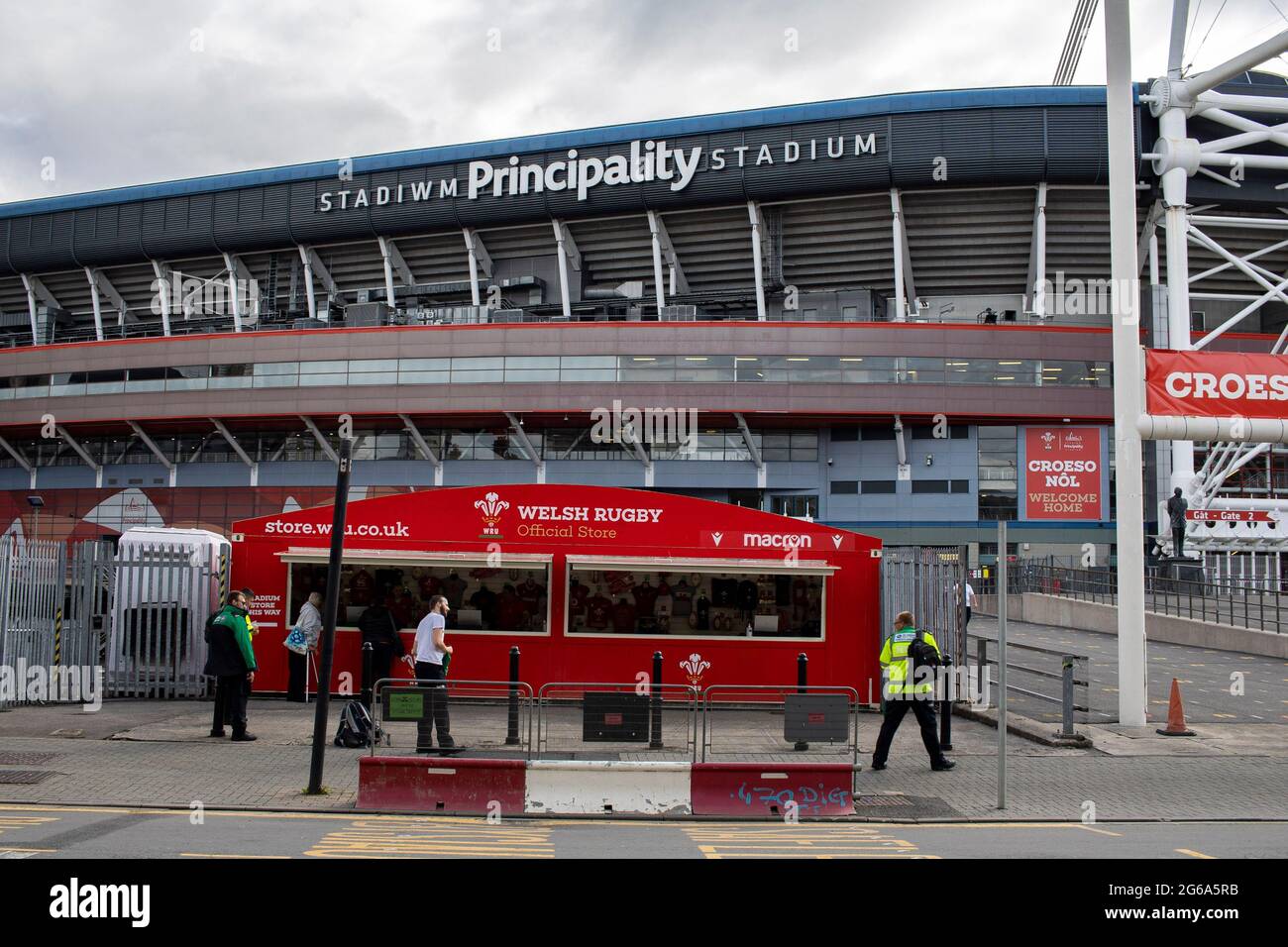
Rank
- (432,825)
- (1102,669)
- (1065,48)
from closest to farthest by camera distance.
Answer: (432,825)
(1102,669)
(1065,48)

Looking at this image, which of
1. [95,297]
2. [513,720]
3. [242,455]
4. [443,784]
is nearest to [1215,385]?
[513,720]

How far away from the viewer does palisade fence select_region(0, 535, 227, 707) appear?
1667 cm

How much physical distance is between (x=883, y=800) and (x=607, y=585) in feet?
24.8

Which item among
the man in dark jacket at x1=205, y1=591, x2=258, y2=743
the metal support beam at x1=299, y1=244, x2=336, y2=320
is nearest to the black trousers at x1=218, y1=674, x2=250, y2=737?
the man in dark jacket at x1=205, y1=591, x2=258, y2=743

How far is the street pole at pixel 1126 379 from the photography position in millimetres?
15469

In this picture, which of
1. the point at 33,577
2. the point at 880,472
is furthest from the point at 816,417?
the point at 33,577

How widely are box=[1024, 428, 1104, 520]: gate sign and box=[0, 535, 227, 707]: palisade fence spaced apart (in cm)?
3665

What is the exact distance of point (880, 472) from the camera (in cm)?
4603

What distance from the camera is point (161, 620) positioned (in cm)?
1750

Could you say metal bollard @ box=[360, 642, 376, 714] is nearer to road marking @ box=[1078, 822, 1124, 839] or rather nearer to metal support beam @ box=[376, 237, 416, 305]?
road marking @ box=[1078, 822, 1124, 839]

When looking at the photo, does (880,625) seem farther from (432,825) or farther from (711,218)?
(711,218)

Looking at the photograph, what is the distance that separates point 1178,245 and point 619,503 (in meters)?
24.7

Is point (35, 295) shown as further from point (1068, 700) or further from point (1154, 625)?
point (1068, 700)

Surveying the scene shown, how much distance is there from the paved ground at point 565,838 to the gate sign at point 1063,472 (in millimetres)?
36509
